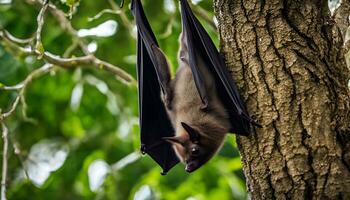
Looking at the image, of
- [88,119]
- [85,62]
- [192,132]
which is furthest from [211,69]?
[88,119]

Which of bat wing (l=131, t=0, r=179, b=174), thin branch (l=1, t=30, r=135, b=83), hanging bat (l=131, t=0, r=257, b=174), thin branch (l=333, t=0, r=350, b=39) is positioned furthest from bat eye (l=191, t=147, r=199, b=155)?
thin branch (l=1, t=30, r=135, b=83)

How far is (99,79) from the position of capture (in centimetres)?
920

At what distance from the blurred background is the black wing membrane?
2.31 m

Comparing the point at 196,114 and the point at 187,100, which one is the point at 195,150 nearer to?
the point at 196,114

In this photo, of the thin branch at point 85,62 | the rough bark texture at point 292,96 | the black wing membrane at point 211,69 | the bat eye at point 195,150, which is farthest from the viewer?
the thin branch at point 85,62

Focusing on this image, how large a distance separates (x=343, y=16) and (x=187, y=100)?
54.4 inches

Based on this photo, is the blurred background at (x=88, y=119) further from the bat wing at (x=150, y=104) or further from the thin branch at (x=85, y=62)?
the bat wing at (x=150, y=104)

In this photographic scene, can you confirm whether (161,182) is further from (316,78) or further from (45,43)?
(316,78)

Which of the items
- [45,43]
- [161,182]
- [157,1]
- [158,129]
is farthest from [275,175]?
[157,1]

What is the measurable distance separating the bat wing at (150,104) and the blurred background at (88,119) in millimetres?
1638

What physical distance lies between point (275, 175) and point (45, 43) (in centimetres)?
439

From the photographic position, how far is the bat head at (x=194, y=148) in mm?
5121

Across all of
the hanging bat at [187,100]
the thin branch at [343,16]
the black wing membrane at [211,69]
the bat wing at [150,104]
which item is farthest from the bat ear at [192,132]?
the thin branch at [343,16]

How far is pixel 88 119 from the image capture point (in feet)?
30.4
